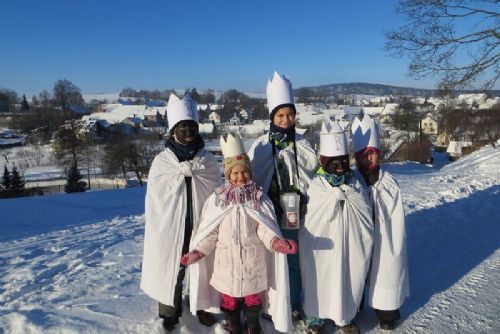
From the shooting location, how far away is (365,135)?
386cm

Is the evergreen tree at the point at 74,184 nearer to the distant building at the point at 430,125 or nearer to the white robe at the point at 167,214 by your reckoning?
the white robe at the point at 167,214

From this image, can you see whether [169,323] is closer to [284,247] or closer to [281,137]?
[284,247]

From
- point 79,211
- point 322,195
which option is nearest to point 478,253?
point 322,195

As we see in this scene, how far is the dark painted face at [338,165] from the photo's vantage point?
3576 mm

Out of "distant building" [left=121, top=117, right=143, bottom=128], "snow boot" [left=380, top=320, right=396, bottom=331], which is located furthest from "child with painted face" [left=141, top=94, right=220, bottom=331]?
"distant building" [left=121, top=117, right=143, bottom=128]

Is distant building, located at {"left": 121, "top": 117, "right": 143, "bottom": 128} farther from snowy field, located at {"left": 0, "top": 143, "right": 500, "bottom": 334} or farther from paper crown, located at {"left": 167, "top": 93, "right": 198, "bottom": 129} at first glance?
paper crown, located at {"left": 167, "top": 93, "right": 198, "bottom": 129}

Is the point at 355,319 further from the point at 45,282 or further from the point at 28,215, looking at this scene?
the point at 28,215

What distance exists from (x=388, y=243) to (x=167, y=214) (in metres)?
1.96

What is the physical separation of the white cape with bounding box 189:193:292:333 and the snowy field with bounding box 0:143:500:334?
1.12 ft

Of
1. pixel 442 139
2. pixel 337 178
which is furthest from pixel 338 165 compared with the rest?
pixel 442 139

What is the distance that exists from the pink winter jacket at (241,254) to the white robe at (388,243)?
42.5 inches

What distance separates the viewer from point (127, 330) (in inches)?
145

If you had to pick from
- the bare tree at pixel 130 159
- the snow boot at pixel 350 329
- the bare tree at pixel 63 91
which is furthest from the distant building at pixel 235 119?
the snow boot at pixel 350 329

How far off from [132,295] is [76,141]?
133 feet
